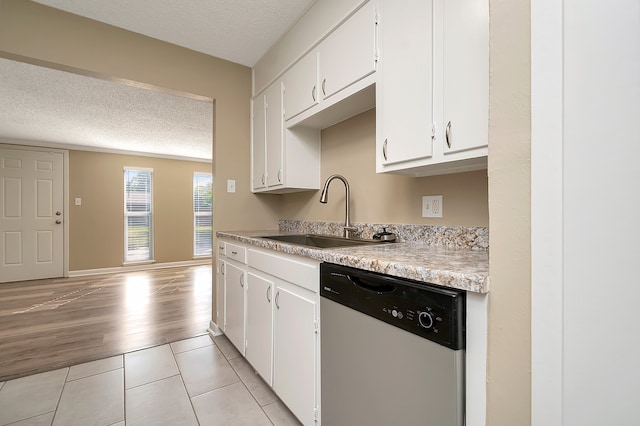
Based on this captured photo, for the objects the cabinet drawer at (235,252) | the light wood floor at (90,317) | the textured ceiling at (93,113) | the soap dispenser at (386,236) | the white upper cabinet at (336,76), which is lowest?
the light wood floor at (90,317)

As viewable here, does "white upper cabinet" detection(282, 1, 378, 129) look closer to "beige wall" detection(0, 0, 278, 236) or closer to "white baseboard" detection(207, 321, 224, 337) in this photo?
"beige wall" detection(0, 0, 278, 236)

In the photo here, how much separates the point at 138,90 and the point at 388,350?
3388mm

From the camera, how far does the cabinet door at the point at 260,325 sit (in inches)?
63.8

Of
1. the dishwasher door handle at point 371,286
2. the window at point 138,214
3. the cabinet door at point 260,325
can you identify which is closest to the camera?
the dishwasher door handle at point 371,286

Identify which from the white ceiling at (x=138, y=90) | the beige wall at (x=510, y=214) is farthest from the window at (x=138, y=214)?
the beige wall at (x=510, y=214)

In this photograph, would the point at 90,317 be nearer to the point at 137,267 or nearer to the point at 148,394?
the point at 148,394

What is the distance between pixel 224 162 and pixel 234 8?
1198 millimetres

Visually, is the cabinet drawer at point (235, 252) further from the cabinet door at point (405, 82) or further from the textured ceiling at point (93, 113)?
the textured ceiling at point (93, 113)

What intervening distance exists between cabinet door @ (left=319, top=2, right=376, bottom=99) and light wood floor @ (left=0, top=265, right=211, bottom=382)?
2409mm

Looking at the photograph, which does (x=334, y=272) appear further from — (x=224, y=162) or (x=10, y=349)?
(x=10, y=349)

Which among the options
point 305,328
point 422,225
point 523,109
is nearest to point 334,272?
point 305,328

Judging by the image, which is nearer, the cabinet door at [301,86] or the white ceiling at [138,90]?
the cabinet door at [301,86]

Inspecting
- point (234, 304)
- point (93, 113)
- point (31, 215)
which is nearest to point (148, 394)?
point (234, 304)

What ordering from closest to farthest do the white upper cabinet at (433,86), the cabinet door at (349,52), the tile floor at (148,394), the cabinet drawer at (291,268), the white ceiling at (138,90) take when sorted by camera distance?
1. the white upper cabinet at (433,86)
2. the cabinet drawer at (291,268)
3. the cabinet door at (349,52)
4. the tile floor at (148,394)
5. the white ceiling at (138,90)
